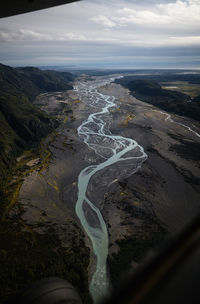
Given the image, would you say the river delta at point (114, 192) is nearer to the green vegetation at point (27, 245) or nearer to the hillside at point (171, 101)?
the green vegetation at point (27, 245)

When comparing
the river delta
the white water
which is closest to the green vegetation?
the river delta

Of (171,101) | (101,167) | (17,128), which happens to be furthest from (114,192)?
(171,101)

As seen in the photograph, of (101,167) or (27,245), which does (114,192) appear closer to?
(101,167)

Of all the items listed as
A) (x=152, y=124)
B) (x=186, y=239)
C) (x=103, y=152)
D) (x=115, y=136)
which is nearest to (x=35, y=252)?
(x=186, y=239)

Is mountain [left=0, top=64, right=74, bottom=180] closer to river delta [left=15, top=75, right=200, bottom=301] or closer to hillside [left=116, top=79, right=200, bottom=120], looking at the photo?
river delta [left=15, top=75, right=200, bottom=301]

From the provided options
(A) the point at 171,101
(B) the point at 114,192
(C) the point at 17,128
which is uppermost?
(A) the point at 171,101

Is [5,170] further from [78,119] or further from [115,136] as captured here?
[78,119]
